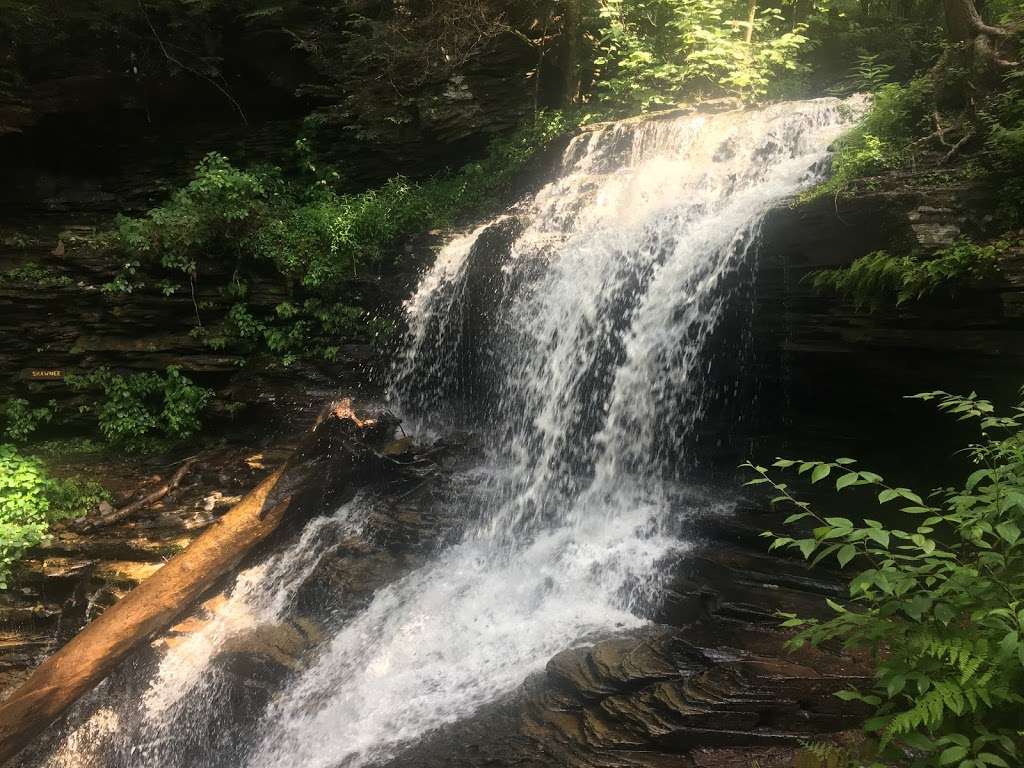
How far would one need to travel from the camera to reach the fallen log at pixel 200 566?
5.24 meters

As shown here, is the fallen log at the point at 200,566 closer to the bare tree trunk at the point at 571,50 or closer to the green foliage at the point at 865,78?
the bare tree trunk at the point at 571,50

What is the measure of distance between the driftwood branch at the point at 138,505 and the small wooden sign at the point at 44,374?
2.62m

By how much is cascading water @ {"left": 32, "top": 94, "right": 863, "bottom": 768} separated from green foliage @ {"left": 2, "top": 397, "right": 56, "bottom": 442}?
5034mm

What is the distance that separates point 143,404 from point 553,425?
20.7 ft

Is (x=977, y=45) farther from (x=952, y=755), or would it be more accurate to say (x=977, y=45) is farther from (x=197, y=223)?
(x=197, y=223)

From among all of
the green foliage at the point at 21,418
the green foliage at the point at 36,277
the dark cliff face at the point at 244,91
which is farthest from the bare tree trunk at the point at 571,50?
the green foliage at the point at 21,418

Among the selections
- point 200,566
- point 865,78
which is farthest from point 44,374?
point 865,78

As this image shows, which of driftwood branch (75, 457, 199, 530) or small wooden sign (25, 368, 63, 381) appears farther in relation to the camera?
small wooden sign (25, 368, 63, 381)

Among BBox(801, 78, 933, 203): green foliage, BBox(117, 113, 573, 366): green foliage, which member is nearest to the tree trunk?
BBox(801, 78, 933, 203): green foliage

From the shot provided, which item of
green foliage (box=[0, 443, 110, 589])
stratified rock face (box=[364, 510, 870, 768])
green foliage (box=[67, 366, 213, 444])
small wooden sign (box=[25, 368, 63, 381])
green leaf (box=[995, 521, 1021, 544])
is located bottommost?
stratified rock face (box=[364, 510, 870, 768])

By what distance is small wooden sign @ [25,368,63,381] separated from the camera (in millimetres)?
9000

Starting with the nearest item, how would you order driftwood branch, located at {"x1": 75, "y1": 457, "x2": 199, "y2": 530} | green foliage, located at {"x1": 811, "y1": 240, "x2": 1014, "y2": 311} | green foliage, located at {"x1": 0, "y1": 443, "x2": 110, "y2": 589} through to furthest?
green foliage, located at {"x1": 811, "y1": 240, "x2": 1014, "y2": 311} → green foliage, located at {"x1": 0, "y1": 443, "x2": 110, "y2": 589} → driftwood branch, located at {"x1": 75, "y1": 457, "x2": 199, "y2": 530}

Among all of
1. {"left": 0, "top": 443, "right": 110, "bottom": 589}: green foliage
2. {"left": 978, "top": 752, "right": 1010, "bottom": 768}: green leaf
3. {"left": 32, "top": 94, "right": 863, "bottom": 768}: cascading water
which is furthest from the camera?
{"left": 0, "top": 443, "right": 110, "bottom": 589}: green foliage

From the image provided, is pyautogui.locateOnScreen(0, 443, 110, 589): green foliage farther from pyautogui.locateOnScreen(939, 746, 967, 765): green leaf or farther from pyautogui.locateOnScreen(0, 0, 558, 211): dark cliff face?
pyautogui.locateOnScreen(939, 746, 967, 765): green leaf
